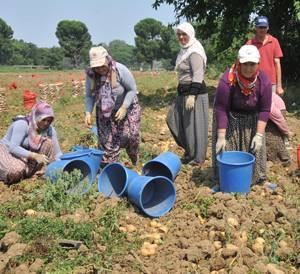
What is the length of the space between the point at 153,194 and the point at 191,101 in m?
1.28

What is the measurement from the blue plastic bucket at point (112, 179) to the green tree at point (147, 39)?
59973 mm

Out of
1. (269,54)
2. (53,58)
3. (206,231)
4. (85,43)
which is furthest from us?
(85,43)

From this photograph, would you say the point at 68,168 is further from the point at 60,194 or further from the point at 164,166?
the point at 164,166

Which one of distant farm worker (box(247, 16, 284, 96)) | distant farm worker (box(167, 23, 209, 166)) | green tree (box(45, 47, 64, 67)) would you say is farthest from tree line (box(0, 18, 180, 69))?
distant farm worker (box(167, 23, 209, 166))

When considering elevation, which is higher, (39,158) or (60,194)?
(39,158)

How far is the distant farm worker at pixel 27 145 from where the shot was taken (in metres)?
3.72

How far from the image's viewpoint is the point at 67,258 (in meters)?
2.30

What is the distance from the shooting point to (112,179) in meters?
3.67

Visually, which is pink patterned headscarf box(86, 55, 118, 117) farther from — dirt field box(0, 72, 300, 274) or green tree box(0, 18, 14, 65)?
green tree box(0, 18, 14, 65)

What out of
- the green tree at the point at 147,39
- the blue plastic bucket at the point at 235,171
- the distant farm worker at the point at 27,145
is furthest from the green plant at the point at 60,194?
the green tree at the point at 147,39

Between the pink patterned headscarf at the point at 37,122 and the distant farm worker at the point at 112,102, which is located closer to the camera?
the distant farm worker at the point at 112,102

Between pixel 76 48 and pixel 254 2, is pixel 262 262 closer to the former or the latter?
pixel 254 2

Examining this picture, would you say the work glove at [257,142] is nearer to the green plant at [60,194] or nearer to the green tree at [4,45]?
the green plant at [60,194]

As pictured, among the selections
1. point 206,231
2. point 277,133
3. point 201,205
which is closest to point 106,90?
point 201,205
